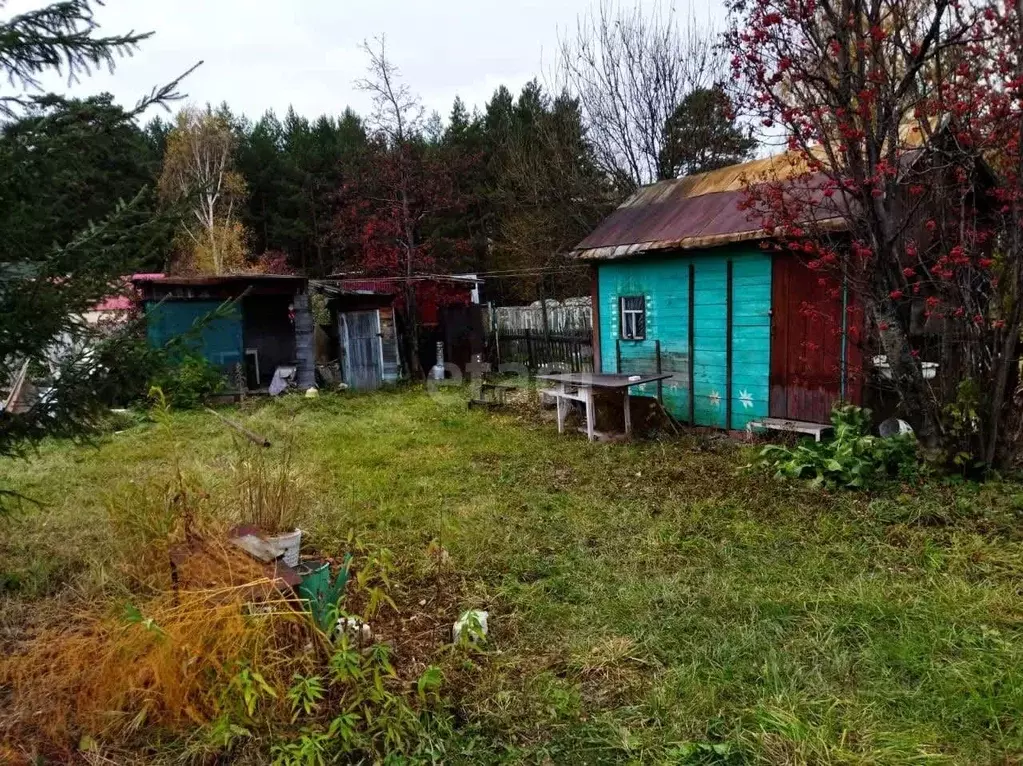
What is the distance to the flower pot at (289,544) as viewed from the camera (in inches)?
138

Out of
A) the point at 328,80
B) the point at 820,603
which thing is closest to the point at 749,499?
the point at 820,603

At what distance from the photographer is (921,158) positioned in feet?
16.5

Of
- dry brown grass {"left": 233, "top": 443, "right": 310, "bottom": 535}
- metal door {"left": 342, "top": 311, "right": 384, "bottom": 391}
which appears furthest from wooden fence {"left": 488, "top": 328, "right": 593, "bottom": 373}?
dry brown grass {"left": 233, "top": 443, "right": 310, "bottom": 535}

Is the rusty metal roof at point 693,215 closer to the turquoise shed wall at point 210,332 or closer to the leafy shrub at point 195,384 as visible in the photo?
the leafy shrub at point 195,384

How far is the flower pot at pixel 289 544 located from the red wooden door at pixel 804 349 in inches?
194

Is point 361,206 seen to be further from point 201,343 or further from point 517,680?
point 517,680

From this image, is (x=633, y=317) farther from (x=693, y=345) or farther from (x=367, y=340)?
(x=367, y=340)

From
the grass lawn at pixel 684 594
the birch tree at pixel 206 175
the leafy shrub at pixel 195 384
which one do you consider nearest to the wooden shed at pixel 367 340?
the leafy shrub at pixel 195 384

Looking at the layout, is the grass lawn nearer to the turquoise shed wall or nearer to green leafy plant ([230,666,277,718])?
green leafy plant ([230,666,277,718])

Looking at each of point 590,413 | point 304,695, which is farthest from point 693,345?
point 304,695

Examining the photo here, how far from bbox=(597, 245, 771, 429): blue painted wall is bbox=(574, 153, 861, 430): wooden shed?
0.01 meters

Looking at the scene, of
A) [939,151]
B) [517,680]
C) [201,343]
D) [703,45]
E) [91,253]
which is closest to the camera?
[517,680]

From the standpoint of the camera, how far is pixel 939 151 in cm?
482

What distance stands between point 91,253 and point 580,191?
12786mm
